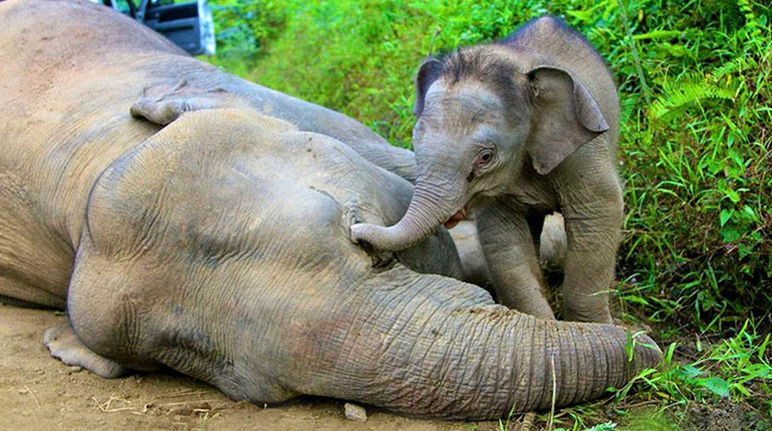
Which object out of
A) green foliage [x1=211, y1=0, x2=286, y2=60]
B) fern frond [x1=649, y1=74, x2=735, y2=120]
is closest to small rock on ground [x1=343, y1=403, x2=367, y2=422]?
fern frond [x1=649, y1=74, x2=735, y2=120]

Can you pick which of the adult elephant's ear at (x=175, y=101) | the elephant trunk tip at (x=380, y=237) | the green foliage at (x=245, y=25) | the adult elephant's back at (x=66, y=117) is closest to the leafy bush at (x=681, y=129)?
the adult elephant's back at (x=66, y=117)

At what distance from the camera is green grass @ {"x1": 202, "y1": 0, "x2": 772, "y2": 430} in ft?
10.9

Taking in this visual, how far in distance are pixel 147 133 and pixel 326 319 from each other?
123cm

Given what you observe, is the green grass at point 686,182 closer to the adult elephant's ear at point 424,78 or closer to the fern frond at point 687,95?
the fern frond at point 687,95

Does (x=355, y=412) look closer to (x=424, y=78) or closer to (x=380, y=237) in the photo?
(x=380, y=237)

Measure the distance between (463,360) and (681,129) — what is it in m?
2.16

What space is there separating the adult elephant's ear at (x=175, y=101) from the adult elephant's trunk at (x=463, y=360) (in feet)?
3.90

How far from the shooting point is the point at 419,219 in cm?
326

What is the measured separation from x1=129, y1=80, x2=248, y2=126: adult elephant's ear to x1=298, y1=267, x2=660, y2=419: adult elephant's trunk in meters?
1.19

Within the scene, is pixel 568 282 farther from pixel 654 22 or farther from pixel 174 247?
pixel 654 22

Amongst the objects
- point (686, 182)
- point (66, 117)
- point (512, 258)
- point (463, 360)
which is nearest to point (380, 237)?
point (463, 360)

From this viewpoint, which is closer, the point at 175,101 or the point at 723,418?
the point at 723,418

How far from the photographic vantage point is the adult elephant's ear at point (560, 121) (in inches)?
Result: 146

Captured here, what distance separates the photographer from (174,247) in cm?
333
